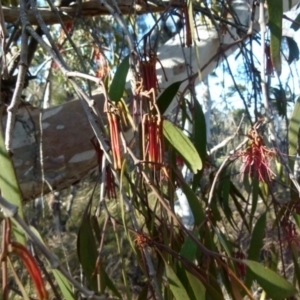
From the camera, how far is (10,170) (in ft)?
1.85

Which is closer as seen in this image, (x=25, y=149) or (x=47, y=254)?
(x=47, y=254)

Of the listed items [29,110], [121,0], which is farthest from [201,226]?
[121,0]

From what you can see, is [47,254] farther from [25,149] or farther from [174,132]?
[25,149]

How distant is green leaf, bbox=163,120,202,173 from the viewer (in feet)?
2.26

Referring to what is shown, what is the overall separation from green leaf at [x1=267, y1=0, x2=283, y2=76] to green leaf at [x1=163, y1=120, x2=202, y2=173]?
14 centimetres

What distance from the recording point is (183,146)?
703mm

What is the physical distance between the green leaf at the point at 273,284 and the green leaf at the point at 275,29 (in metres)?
0.24

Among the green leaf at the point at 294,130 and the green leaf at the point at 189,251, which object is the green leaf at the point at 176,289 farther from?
the green leaf at the point at 294,130

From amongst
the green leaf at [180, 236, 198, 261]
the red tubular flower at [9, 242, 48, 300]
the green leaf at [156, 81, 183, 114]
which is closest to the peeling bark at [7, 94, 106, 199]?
the green leaf at [156, 81, 183, 114]

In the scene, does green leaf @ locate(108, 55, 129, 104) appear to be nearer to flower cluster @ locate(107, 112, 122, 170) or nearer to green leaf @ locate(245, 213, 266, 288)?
flower cluster @ locate(107, 112, 122, 170)

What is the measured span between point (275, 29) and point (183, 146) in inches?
7.2

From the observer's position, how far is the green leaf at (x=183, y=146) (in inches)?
27.1

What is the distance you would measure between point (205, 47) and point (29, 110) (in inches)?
18.1

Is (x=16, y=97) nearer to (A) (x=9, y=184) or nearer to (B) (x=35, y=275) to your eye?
(A) (x=9, y=184)
